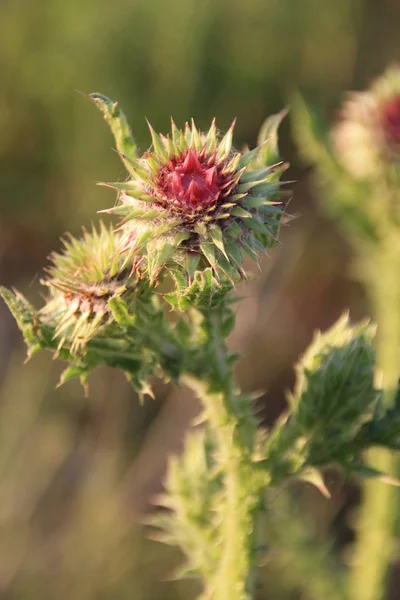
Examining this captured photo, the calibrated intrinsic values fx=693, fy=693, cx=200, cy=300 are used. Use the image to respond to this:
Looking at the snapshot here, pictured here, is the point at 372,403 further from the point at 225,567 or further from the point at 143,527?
the point at 143,527

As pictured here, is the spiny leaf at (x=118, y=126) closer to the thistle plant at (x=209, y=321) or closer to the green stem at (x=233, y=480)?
the thistle plant at (x=209, y=321)

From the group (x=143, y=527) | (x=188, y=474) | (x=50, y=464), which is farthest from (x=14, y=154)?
(x=188, y=474)

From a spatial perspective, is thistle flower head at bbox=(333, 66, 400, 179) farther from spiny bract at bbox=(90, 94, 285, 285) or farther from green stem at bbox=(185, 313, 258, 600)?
spiny bract at bbox=(90, 94, 285, 285)

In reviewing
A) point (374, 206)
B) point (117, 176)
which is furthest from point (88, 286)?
point (117, 176)

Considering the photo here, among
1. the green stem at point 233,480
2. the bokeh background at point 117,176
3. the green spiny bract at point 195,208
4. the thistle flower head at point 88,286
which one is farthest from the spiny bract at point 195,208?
the bokeh background at point 117,176

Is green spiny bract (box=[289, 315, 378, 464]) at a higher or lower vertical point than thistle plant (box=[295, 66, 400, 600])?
lower

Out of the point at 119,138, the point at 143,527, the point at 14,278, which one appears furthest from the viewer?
the point at 14,278

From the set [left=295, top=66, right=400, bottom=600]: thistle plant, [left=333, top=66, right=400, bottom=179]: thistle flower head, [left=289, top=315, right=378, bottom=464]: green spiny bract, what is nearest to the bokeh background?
[left=295, top=66, right=400, bottom=600]: thistle plant

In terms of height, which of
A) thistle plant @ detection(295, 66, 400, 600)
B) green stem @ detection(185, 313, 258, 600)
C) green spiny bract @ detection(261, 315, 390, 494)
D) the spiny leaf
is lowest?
green stem @ detection(185, 313, 258, 600)
